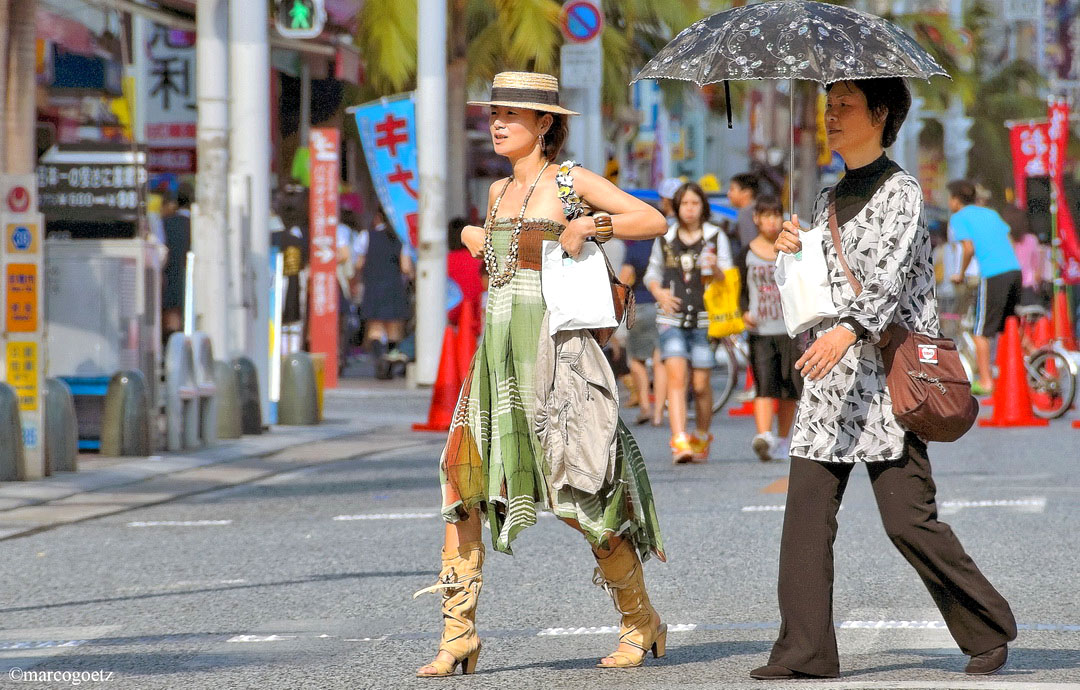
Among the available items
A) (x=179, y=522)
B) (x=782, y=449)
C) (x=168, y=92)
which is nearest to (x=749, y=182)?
(x=782, y=449)

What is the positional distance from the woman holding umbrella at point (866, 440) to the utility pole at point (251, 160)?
1007cm

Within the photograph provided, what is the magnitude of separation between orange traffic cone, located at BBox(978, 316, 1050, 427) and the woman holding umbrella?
10.7 metres

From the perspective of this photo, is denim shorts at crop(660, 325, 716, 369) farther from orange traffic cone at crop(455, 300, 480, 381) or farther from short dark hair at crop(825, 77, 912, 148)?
short dark hair at crop(825, 77, 912, 148)

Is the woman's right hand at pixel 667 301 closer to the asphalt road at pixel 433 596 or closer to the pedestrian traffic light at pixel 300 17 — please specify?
the asphalt road at pixel 433 596

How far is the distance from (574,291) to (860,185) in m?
0.89

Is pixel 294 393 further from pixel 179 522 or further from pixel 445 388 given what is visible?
pixel 179 522

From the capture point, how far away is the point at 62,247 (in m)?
13.8

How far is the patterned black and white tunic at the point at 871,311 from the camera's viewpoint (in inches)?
214

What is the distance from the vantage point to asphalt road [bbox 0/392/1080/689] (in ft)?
19.5

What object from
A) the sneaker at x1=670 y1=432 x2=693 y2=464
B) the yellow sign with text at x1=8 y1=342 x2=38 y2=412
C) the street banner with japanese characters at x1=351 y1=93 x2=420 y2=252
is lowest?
the sneaker at x1=670 y1=432 x2=693 y2=464

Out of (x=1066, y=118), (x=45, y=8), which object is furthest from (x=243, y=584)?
(x=1066, y=118)

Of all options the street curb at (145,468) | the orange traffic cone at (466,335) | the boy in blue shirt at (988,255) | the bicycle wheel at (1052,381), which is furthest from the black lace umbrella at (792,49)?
the boy in blue shirt at (988,255)

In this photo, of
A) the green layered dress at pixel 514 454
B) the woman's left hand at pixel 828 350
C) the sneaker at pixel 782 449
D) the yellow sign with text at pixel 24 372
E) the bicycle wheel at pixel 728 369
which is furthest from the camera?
the bicycle wheel at pixel 728 369

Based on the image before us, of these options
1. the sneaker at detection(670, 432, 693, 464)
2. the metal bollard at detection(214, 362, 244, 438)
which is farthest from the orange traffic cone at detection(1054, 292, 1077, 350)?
the metal bollard at detection(214, 362, 244, 438)
